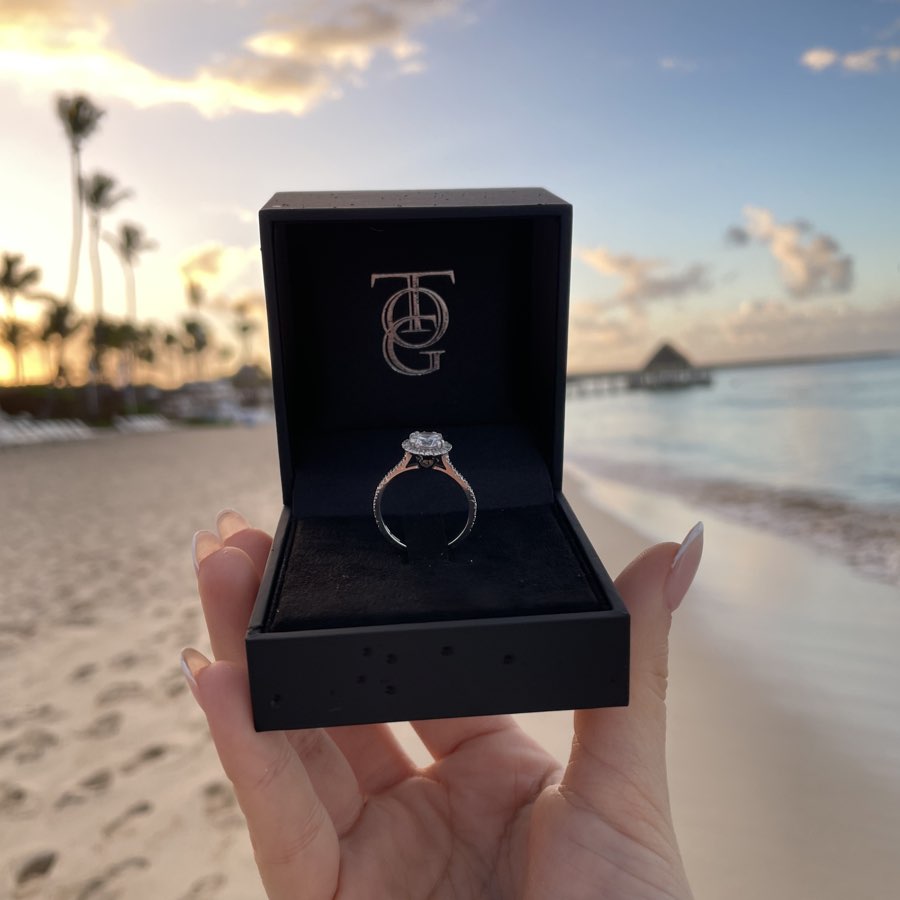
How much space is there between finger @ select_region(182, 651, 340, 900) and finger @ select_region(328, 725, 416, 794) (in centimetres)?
31

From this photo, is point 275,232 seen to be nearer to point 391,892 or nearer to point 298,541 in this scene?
point 298,541

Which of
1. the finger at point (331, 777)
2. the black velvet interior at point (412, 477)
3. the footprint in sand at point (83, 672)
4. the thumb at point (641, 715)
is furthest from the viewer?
the footprint in sand at point (83, 672)

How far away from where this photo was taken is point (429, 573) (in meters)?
1.45

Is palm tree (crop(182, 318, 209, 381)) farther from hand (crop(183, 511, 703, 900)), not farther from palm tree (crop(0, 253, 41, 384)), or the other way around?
hand (crop(183, 511, 703, 900))

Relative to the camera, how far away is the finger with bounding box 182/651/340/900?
1.23 metres

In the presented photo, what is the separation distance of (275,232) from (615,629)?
113 centimetres

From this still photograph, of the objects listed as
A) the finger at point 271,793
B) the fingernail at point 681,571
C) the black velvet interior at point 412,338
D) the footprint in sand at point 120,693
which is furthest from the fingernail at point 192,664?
the footprint in sand at point 120,693

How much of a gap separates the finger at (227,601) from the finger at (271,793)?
9 cm

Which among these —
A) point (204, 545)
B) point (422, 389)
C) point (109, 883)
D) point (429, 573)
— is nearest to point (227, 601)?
point (204, 545)

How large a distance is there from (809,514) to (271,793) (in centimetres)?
625

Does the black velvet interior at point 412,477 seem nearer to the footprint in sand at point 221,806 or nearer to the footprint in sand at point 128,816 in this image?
the footprint in sand at point 221,806

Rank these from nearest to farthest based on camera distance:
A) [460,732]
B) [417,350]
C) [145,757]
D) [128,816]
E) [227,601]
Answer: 1. [227,601]
2. [460,732]
3. [417,350]
4. [128,816]
5. [145,757]

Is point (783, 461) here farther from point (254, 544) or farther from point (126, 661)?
point (254, 544)

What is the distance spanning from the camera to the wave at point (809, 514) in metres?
5.14
